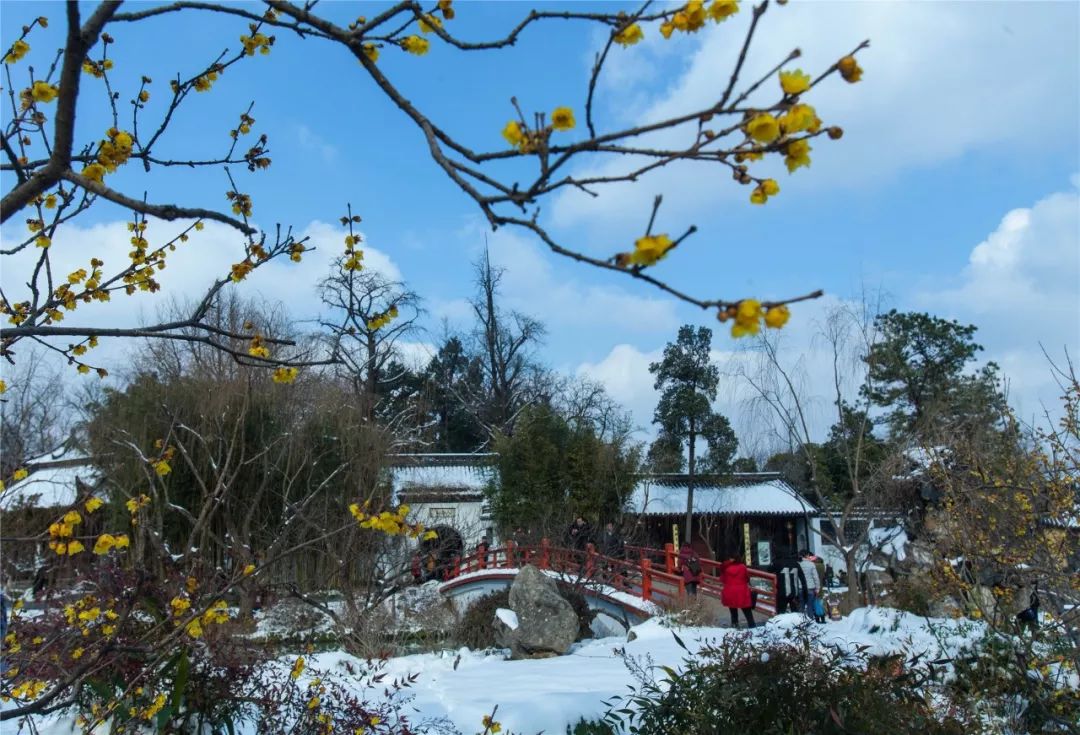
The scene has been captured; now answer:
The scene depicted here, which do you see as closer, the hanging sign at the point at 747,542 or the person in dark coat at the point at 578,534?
the person in dark coat at the point at 578,534

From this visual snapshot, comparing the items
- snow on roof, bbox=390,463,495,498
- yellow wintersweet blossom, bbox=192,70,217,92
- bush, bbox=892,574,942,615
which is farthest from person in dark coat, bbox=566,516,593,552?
yellow wintersweet blossom, bbox=192,70,217,92

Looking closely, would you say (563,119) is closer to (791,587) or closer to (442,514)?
(791,587)

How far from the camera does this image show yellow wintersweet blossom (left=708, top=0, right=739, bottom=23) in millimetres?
1637

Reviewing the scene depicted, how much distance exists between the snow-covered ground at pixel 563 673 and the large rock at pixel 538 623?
4.38ft

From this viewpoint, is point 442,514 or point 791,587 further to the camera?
point 442,514

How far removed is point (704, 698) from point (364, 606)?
8903mm

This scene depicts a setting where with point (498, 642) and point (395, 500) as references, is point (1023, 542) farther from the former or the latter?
point (395, 500)

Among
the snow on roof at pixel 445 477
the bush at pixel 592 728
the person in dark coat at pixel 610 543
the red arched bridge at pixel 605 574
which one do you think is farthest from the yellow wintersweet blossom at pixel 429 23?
the person in dark coat at pixel 610 543

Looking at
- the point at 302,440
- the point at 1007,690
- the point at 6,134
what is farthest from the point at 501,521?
the point at 6,134

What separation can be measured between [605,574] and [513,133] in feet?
43.2

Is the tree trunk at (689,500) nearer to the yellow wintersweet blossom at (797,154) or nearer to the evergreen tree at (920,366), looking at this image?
the evergreen tree at (920,366)

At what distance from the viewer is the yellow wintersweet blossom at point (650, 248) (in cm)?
140

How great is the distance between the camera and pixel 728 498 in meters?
23.4

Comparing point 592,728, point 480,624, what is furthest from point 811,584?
point 592,728
